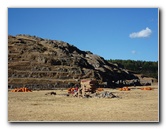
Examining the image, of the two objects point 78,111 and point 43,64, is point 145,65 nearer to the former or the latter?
point 78,111

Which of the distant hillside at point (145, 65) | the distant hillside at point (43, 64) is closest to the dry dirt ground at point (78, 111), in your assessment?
the distant hillside at point (145, 65)

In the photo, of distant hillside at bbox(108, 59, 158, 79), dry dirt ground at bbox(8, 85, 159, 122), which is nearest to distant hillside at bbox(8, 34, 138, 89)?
dry dirt ground at bbox(8, 85, 159, 122)

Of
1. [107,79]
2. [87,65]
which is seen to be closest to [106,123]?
[107,79]

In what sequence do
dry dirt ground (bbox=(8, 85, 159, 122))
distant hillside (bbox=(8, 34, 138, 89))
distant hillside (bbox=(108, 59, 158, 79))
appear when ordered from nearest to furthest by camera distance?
dry dirt ground (bbox=(8, 85, 159, 122)) < distant hillside (bbox=(108, 59, 158, 79)) < distant hillside (bbox=(8, 34, 138, 89))

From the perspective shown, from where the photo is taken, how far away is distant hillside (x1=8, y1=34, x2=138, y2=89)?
978 centimetres

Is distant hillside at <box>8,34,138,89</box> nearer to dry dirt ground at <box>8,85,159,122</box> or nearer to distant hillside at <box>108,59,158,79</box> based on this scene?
dry dirt ground at <box>8,85,159,122</box>

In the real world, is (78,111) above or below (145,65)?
below

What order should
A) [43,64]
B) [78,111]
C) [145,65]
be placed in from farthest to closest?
[43,64], [145,65], [78,111]

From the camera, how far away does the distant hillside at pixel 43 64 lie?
9.78 m

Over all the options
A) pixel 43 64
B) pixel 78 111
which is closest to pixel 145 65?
pixel 78 111

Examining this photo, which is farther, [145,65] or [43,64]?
[43,64]

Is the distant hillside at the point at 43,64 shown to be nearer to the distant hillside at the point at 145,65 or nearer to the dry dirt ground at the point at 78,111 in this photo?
the dry dirt ground at the point at 78,111

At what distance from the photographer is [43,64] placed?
40.6 ft
